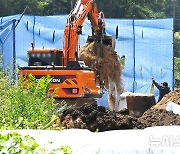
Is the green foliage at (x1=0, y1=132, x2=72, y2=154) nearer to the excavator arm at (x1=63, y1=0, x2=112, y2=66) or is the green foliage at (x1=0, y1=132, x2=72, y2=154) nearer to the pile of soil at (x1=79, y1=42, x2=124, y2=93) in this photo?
the excavator arm at (x1=63, y1=0, x2=112, y2=66)

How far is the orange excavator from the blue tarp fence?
1.05 m

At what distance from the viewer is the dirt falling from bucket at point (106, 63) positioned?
20594 millimetres

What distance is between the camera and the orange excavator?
1795cm

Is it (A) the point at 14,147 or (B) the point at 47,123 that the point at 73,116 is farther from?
(A) the point at 14,147

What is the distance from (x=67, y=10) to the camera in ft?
177

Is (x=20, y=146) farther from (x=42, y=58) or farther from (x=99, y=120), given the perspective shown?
(x=42, y=58)

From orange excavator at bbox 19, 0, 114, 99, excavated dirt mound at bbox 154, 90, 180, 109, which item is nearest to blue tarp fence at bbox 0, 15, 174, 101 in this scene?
orange excavator at bbox 19, 0, 114, 99

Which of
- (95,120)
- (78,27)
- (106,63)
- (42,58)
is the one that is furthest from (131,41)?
(95,120)

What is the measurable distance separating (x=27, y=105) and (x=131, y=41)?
15157 mm

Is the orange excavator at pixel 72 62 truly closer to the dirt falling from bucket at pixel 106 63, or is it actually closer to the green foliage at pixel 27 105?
the dirt falling from bucket at pixel 106 63

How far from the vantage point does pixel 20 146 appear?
453 centimetres

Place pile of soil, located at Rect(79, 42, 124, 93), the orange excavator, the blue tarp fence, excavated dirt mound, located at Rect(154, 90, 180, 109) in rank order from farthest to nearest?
the blue tarp fence < pile of soil, located at Rect(79, 42, 124, 93) < the orange excavator < excavated dirt mound, located at Rect(154, 90, 180, 109)

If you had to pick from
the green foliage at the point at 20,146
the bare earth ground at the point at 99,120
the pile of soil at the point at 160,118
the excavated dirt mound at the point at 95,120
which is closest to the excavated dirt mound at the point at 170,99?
the pile of soil at the point at 160,118

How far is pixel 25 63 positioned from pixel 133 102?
17.8ft
